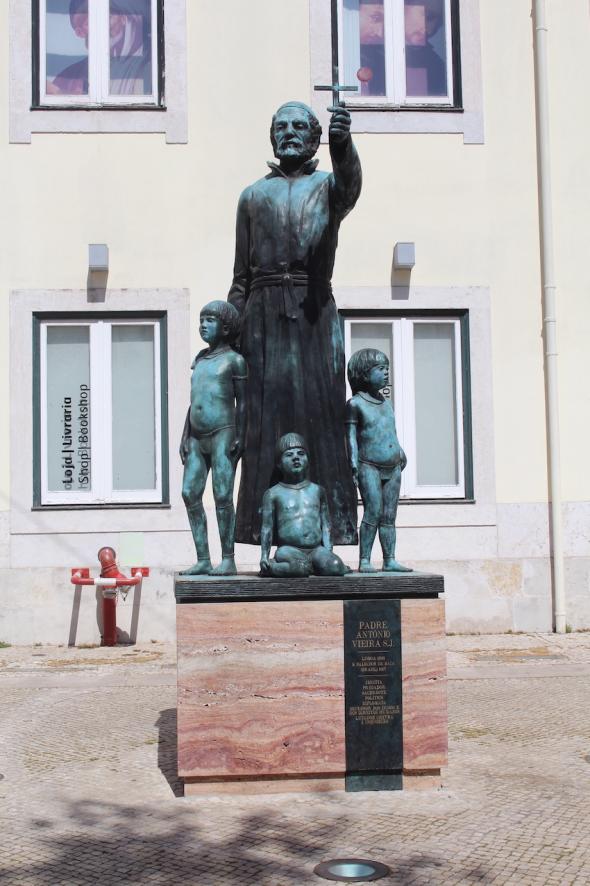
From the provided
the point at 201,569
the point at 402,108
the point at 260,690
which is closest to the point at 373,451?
the point at 201,569

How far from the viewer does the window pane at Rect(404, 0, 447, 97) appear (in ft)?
42.9

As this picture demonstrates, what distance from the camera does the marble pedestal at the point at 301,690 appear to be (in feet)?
18.3

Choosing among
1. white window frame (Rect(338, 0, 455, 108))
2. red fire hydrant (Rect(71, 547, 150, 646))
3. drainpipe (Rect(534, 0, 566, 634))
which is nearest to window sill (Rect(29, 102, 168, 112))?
white window frame (Rect(338, 0, 455, 108))

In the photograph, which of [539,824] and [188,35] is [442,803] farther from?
[188,35]

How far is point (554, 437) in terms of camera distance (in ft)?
41.2

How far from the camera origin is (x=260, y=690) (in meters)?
5.61

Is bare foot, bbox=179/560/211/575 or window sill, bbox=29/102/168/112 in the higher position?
window sill, bbox=29/102/168/112

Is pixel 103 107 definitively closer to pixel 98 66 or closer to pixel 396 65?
pixel 98 66

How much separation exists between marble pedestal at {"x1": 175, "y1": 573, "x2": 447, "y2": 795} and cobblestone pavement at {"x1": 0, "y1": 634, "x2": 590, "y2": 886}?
145 mm

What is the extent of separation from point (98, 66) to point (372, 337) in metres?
4.38

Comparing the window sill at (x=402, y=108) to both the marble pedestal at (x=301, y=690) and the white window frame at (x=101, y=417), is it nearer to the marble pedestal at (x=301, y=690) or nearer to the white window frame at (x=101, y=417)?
the white window frame at (x=101, y=417)

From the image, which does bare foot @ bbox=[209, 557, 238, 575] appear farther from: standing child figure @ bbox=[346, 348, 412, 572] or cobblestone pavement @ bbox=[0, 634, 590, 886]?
cobblestone pavement @ bbox=[0, 634, 590, 886]

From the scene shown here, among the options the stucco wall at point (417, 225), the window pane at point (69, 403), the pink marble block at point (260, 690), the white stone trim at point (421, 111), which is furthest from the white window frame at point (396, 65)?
the pink marble block at point (260, 690)

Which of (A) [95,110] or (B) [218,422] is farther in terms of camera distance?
(A) [95,110]
